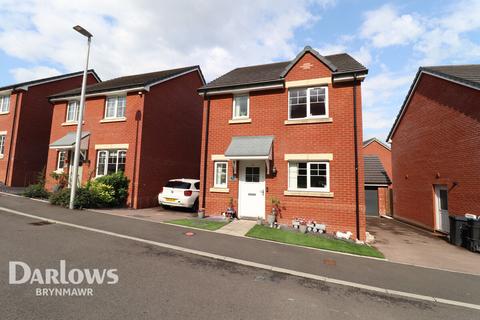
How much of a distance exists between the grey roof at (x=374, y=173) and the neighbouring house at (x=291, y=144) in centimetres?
1305

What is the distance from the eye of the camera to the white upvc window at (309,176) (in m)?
10.2

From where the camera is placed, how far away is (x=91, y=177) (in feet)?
46.2

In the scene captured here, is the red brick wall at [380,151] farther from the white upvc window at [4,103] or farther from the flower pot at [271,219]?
the white upvc window at [4,103]

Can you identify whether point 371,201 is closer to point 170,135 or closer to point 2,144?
point 170,135

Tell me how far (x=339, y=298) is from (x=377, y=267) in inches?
104

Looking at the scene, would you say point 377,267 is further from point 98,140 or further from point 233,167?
point 98,140

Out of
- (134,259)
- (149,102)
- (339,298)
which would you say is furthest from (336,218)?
(149,102)

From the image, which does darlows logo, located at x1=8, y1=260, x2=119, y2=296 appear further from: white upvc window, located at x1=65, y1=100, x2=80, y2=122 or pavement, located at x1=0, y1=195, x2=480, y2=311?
white upvc window, located at x1=65, y1=100, x2=80, y2=122

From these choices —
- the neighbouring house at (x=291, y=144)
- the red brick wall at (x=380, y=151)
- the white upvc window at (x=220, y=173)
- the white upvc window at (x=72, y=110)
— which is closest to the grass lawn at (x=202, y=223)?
the neighbouring house at (x=291, y=144)

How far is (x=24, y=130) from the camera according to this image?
18.1 m

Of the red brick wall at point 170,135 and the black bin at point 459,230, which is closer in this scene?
the black bin at point 459,230

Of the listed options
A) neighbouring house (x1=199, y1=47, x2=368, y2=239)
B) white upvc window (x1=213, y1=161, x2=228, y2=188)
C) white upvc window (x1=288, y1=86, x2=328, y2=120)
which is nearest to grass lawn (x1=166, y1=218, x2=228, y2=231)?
neighbouring house (x1=199, y1=47, x2=368, y2=239)

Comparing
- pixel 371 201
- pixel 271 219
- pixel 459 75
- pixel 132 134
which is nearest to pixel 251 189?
pixel 271 219

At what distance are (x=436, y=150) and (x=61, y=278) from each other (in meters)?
17.0
